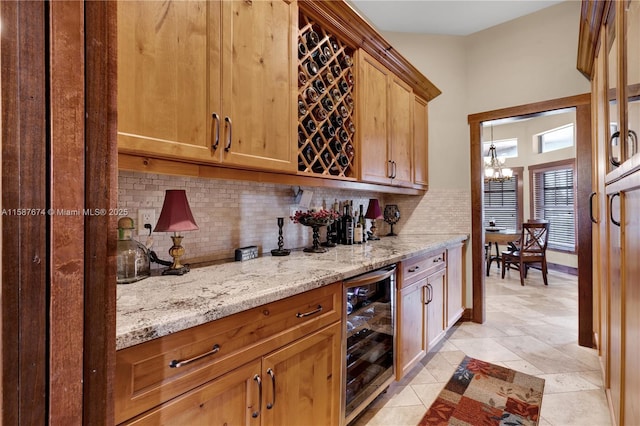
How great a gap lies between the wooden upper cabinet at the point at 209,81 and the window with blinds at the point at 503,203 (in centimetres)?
640

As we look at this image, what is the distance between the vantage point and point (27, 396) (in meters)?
0.37

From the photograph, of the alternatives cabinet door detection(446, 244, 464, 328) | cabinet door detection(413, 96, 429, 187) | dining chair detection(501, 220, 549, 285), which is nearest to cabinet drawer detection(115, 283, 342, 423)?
cabinet door detection(446, 244, 464, 328)

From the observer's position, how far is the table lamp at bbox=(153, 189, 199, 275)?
1.22 m

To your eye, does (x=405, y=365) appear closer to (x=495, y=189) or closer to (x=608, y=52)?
(x=608, y=52)

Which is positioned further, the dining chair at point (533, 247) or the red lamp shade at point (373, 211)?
the dining chair at point (533, 247)

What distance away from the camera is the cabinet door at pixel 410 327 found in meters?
1.87

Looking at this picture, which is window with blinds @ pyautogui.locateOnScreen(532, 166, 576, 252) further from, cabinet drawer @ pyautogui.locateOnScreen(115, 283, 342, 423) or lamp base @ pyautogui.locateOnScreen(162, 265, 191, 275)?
lamp base @ pyautogui.locateOnScreen(162, 265, 191, 275)

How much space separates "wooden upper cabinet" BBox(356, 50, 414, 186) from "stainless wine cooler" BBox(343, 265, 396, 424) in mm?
806

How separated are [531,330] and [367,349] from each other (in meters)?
2.22

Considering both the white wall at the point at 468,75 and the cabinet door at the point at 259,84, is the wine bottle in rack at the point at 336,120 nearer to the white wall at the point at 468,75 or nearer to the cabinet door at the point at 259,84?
the cabinet door at the point at 259,84

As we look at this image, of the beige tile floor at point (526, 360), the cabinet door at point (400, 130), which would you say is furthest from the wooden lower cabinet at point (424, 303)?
the cabinet door at point (400, 130)

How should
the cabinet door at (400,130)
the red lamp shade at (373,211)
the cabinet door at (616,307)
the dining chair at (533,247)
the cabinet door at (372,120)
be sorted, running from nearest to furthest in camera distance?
the cabinet door at (616,307), the cabinet door at (372,120), the cabinet door at (400,130), the red lamp shade at (373,211), the dining chair at (533,247)

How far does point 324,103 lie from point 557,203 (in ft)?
19.4

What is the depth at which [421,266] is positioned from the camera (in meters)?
2.13
